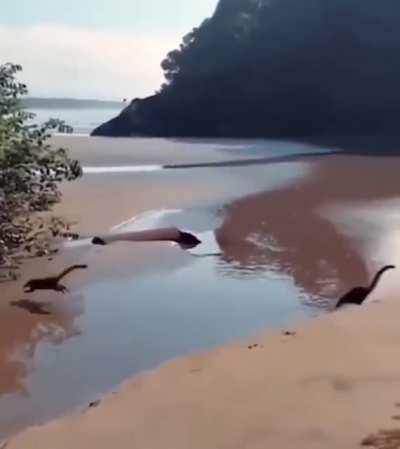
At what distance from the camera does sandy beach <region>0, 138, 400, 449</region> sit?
6195 mm

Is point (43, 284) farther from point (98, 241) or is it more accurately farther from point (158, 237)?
point (158, 237)

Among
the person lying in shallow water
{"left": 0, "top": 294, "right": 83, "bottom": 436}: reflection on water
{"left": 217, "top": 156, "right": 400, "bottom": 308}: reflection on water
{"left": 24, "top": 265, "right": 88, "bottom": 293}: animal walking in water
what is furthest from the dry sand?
the person lying in shallow water

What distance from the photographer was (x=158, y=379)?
7871mm

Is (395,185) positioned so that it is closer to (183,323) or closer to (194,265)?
(194,265)

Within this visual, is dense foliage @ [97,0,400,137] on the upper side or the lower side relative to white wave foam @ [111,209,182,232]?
upper

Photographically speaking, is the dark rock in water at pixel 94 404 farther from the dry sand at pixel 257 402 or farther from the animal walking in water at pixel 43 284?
the animal walking in water at pixel 43 284

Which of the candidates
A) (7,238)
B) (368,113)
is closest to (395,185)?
(7,238)

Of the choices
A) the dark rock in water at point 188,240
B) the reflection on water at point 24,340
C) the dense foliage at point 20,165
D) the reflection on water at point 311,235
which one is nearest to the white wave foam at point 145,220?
the reflection on water at point 311,235

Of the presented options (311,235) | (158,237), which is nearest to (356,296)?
(158,237)

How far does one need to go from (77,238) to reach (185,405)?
1053 centimetres

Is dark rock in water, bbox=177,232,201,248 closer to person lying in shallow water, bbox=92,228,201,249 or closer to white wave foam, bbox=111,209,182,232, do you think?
person lying in shallow water, bbox=92,228,201,249

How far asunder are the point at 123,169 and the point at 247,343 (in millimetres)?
26287

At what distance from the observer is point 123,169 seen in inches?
1374

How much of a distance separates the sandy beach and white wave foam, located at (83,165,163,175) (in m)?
10.0
